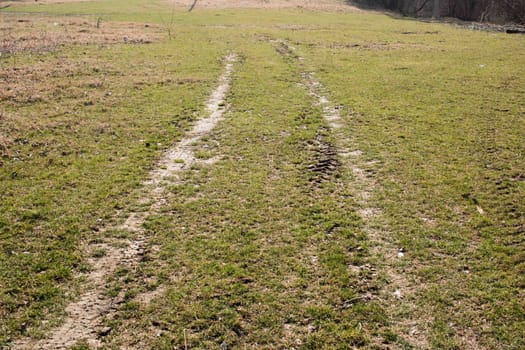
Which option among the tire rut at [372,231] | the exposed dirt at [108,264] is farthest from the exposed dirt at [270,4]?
the exposed dirt at [108,264]

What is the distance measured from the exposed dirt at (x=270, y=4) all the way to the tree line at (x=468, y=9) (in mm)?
8817

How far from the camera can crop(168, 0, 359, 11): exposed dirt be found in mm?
63031

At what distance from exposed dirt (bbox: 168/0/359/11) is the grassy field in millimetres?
45123

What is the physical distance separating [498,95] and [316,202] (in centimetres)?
1445

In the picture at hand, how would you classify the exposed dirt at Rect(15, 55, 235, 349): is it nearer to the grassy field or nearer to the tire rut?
the grassy field

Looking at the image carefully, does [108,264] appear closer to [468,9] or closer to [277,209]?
[277,209]

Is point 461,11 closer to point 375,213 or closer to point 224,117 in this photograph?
point 224,117

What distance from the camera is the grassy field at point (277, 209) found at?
6652 mm

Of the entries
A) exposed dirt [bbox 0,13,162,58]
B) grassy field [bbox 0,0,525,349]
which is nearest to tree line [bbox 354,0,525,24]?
grassy field [bbox 0,0,525,349]

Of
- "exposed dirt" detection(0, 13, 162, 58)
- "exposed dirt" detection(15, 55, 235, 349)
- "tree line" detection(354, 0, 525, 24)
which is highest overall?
"tree line" detection(354, 0, 525, 24)

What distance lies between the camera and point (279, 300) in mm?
7059

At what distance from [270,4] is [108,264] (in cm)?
6501

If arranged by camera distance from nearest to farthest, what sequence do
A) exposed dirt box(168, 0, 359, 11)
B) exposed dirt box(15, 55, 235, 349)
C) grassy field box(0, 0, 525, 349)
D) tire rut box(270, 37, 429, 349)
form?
1. exposed dirt box(15, 55, 235, 349)
2. tire rut box(270, 37, 429, 349)
3. grassy field box(0, 0, 525, 349)
4. exposed dirt box(168, 0, 359, 11)

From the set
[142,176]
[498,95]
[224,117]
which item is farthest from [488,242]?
[498,95]
